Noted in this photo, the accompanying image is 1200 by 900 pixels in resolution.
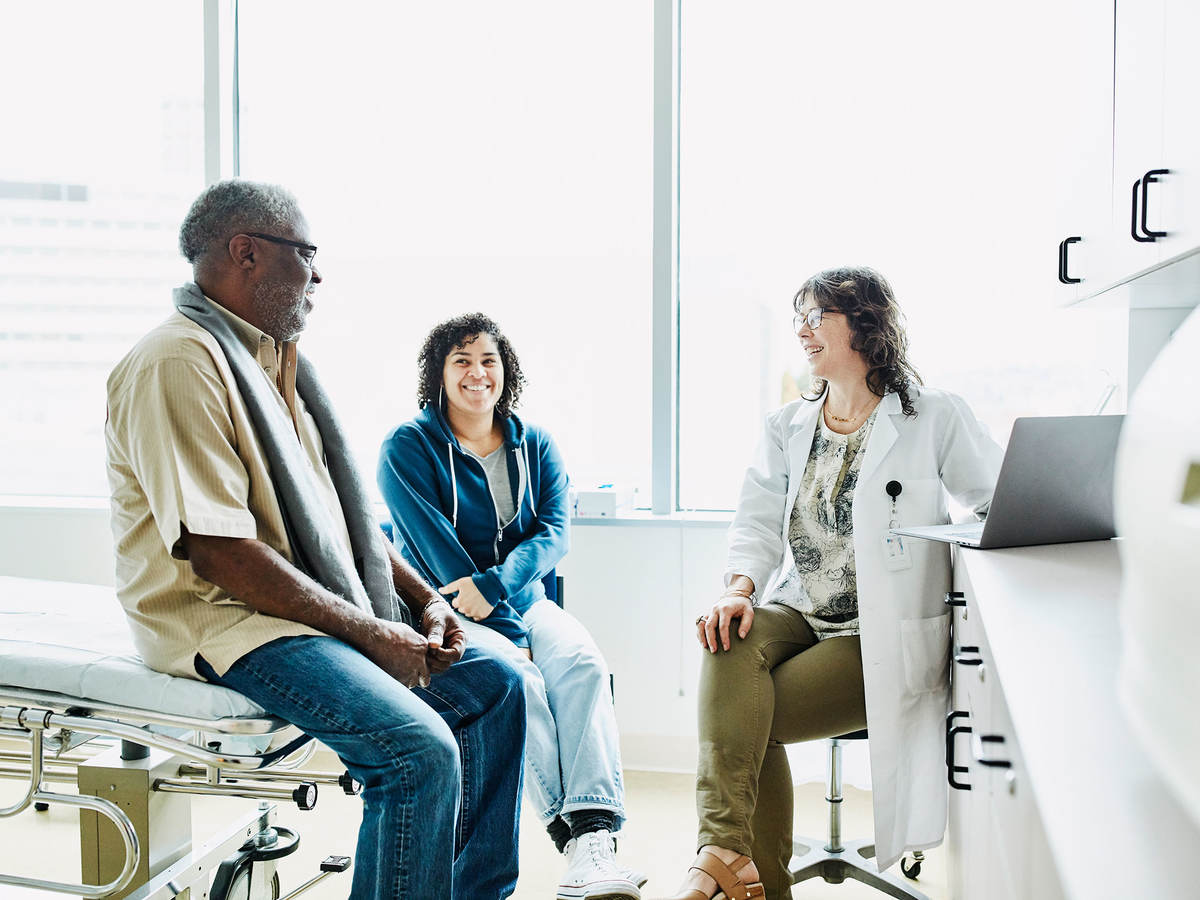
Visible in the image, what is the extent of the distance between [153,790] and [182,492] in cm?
A: 59

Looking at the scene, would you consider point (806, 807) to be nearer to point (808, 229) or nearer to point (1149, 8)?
point (808, 229)

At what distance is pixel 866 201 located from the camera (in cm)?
316

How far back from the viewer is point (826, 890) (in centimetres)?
243

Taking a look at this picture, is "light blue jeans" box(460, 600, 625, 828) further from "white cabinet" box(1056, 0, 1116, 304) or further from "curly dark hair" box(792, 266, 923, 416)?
"white cabinet" box(1056, 0, 1116, 304)

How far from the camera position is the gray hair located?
72.6 inches


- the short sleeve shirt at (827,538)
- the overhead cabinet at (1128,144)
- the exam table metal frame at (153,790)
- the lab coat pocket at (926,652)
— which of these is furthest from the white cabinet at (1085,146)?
the exam table metal frame at (153,790)

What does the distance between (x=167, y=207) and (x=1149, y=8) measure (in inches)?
125

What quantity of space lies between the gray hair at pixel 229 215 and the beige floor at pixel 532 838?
1.48m

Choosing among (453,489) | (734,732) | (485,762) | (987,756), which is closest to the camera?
(987,756)

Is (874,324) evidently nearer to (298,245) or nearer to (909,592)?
(909,592)

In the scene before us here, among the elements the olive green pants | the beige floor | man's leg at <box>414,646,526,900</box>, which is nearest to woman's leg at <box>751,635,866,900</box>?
Result: the olive green pants

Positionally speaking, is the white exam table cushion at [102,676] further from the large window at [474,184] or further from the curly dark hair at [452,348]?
the large window at [474,184]

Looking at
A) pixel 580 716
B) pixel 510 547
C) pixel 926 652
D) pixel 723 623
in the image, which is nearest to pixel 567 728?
pixel 580 716

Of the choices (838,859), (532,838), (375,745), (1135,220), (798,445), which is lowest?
(532,838)
